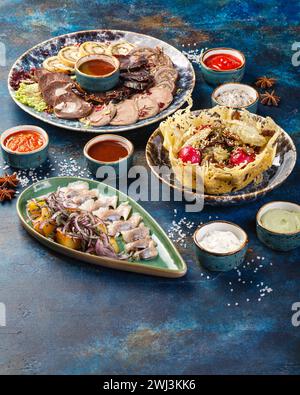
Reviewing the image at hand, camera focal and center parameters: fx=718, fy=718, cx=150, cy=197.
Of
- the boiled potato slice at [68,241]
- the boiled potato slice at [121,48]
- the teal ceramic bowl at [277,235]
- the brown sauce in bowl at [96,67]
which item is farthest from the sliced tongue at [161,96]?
the boiled potato slice at [68,241]

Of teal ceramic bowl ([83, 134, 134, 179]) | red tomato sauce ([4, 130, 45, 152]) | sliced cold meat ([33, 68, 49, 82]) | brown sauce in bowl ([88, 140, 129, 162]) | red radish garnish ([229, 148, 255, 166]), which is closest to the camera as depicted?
red radish garnish ([229, 148, 255, 166])

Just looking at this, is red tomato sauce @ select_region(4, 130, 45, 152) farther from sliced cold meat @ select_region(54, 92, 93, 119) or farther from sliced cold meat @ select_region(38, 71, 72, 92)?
sliced cold meat @ select_region(38, 71, 72, 92)

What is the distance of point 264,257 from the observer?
494cm

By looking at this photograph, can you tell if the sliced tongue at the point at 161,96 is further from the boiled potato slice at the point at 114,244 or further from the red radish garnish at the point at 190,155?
the boiled potato slice at the point at 114,244

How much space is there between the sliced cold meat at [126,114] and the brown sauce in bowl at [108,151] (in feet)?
0.90

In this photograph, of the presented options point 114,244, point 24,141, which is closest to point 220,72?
point 24,141

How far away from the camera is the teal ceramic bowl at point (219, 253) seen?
470 centimetres

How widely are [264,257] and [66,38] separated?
10.6 feet

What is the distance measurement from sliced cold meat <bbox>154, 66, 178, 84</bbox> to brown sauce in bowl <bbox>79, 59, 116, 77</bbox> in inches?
15.3

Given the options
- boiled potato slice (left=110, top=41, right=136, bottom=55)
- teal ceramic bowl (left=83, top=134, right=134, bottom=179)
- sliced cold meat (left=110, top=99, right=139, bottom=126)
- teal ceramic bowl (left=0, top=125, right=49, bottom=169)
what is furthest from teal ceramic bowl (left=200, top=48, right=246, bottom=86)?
teal ceramic bowl (left=0, top=125, right=49, bottom=169)

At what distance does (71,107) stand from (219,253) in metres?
2.08

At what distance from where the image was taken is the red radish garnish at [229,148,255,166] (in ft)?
17.4
